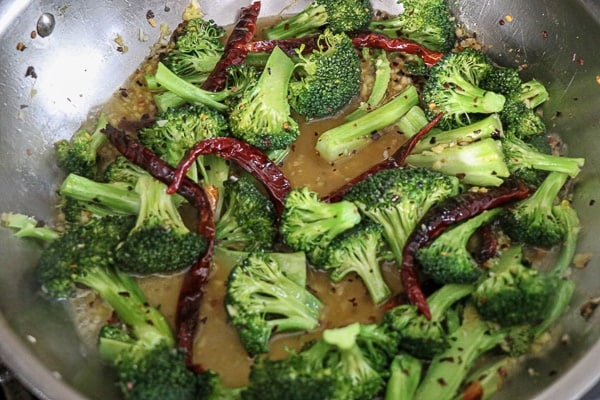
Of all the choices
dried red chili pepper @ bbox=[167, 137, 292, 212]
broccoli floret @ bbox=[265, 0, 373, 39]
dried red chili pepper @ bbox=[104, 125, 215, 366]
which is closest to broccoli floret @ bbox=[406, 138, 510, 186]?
dried red chili pepper @ bbox=[167, 137, 292, 212]

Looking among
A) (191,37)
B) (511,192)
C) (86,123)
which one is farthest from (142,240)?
(511,192)

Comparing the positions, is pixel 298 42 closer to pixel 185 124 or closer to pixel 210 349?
pixel 185 124

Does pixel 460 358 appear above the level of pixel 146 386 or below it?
below

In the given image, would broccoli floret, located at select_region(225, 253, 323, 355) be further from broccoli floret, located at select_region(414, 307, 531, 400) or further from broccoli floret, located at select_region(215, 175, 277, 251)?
broccoli floret, located at select_region(414, 307, 531, 400)

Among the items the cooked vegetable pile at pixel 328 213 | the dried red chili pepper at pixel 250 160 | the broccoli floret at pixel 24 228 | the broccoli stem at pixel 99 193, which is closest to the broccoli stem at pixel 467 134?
the cooked vegetable pile at pixel 328 213

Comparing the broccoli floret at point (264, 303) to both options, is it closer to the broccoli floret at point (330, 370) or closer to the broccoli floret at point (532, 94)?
the broccoli floret at point (330, 370)

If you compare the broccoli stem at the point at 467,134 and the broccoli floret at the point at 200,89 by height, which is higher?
the broccoli floret at the point at 200,89
